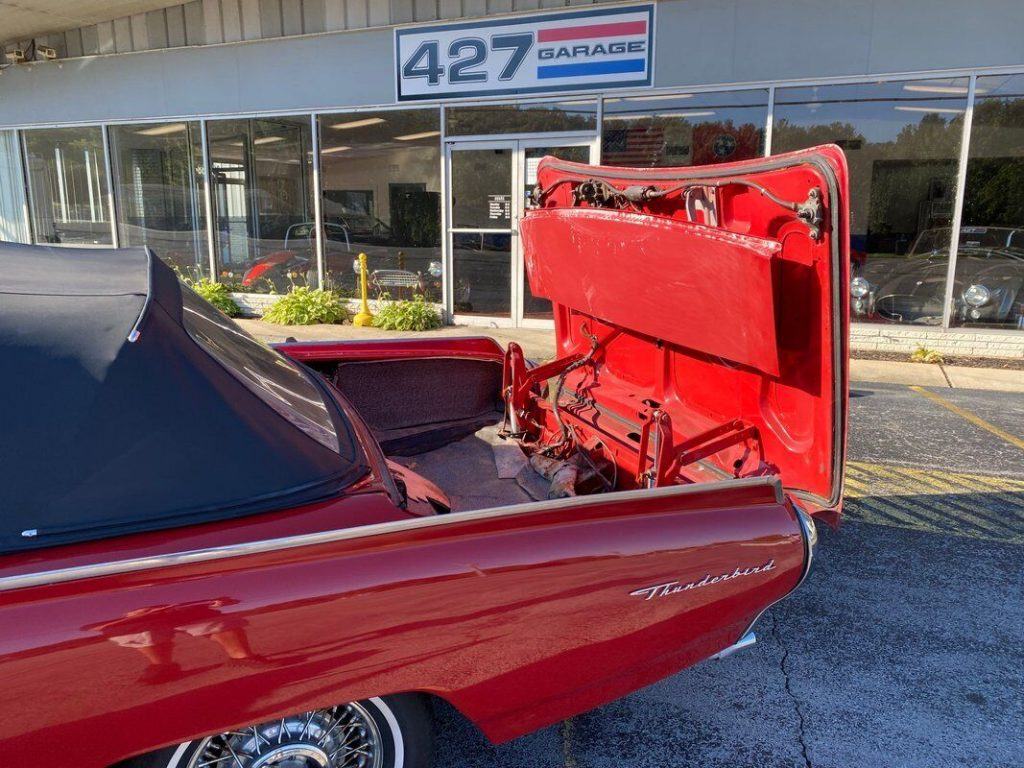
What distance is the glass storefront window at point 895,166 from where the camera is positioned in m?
8.32

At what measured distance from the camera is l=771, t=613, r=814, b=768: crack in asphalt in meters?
2.57

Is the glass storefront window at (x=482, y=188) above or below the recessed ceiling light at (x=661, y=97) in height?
below

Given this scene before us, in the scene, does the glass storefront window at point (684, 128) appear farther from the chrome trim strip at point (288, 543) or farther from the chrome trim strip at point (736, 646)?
the chrome trim strip at point (288, 543)

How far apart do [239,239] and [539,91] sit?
18.5ft

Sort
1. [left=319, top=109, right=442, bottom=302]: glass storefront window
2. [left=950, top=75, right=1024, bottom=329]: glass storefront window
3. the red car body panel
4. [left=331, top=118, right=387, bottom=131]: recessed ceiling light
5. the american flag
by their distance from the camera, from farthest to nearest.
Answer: [left=331, top=118, right=387, bottom=131]: recessed ceiling light, [left=319, top=109, right=442, bottom=302]: glass storefront window, the american flag, [left=950, top=75, right=1024, bottom=329]: glass storefront window, the red car body panel

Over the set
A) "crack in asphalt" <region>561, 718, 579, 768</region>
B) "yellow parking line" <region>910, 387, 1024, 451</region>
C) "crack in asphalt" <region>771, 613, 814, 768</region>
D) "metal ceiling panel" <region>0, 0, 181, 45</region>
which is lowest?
"crack in asphalt" <region>771, 613, 814, 768</region>

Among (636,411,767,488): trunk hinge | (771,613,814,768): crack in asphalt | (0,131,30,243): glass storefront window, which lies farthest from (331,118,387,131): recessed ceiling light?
(771,613,814,768): crack in asphalt

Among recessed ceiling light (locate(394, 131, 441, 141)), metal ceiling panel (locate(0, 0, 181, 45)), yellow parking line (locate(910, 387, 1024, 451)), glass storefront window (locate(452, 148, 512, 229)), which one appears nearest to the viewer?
yellow parking line (locate(910, 387, 1024, 451))

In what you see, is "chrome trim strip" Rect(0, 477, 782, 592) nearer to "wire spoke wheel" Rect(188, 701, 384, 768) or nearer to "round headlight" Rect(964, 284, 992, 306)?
"wire spoke wheel" Rect(188, 701, 384, 768)

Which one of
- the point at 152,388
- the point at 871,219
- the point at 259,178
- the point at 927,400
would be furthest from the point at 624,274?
the point at 259,178

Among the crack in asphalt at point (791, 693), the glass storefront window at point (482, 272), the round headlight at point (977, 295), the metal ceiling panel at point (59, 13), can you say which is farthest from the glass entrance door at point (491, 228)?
the crack in asphalt at point (791, 693)

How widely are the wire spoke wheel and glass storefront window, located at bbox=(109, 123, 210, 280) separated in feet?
38.1

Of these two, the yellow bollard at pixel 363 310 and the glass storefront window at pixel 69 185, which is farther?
the glass storefront window at pixel 69 185

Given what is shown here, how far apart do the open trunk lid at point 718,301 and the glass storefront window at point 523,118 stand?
5.92 metres
